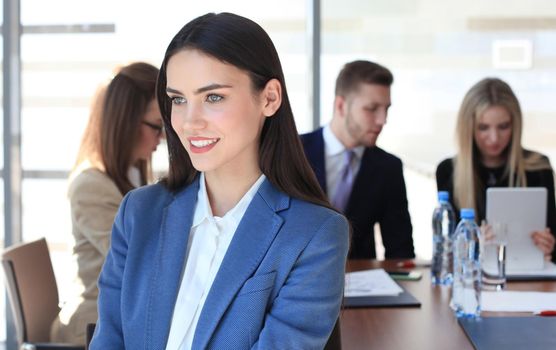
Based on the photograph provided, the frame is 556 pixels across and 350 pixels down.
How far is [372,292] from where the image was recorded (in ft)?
9.44

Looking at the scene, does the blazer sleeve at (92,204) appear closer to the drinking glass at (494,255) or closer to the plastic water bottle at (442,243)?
the plastic water bottle at (442,243)

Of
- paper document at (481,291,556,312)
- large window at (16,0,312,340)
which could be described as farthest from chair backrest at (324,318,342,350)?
large window at (16,0,312,340)

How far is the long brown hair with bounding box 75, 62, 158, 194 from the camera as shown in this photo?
10.4 ft

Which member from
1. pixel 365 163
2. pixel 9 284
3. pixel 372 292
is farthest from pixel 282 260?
pixel 365 163

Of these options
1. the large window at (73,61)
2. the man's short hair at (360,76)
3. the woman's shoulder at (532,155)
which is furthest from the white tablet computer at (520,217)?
the large window at (73,61)

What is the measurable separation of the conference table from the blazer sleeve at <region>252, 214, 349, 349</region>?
498mm

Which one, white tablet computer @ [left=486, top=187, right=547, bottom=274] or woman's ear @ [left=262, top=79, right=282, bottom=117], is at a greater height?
woman's ear @ [left=262, top=79, right=282, bottom=117]

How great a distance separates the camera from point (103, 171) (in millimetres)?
3166

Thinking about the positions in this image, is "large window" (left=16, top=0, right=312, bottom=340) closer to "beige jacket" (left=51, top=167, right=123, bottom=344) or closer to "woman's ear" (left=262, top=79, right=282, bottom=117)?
"beige jacket" (left=51, top=167, right=123, bottom=344)

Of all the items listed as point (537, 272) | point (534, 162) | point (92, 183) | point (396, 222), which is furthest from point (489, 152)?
point (92, 183)

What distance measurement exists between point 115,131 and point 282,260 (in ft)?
5.10

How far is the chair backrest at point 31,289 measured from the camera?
287 centimetres

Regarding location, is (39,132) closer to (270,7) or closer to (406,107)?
(270,7)

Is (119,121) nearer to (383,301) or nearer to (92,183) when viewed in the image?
(92,183)
